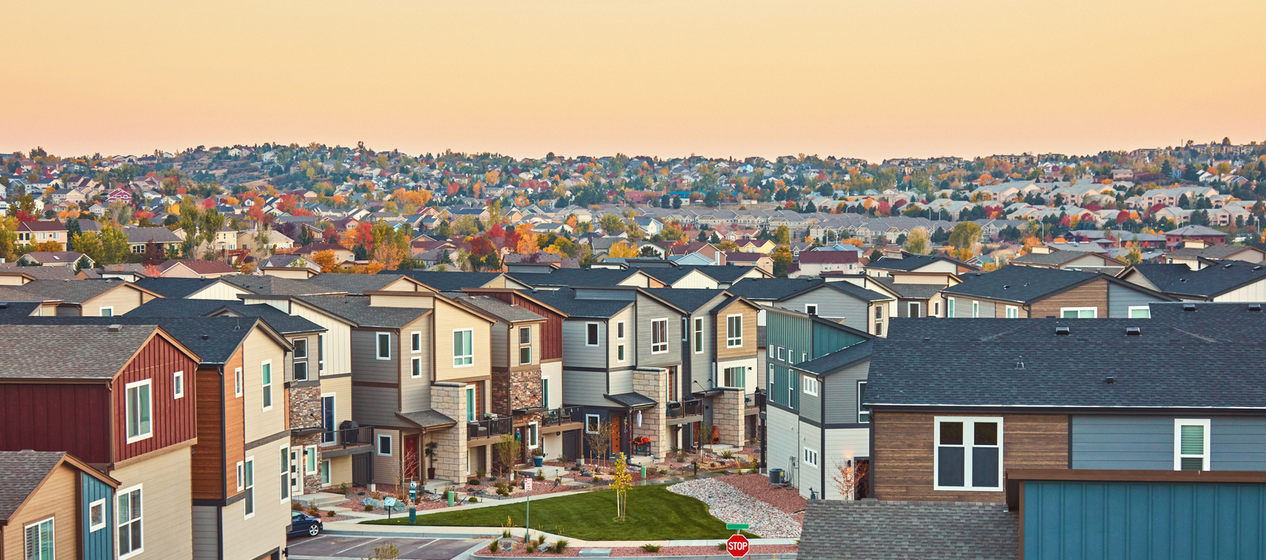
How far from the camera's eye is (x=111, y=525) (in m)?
→ 26.4

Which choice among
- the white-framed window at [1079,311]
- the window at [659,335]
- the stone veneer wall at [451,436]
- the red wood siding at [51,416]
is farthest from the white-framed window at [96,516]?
the white-framed window at [1079,311]

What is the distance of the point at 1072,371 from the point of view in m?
25.6

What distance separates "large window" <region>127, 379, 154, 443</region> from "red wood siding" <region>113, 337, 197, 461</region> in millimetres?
116

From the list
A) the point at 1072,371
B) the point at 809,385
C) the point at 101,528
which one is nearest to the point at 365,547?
the point at 101,528

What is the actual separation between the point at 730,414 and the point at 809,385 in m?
17.9

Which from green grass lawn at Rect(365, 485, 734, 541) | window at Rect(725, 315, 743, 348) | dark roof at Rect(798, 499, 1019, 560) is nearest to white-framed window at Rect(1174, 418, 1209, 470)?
dark roof at Rect(798, 499, 1019, 560)

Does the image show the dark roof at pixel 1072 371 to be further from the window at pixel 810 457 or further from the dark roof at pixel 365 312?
the dark roof at pixel 365 312

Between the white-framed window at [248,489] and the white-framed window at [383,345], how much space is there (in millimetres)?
16881

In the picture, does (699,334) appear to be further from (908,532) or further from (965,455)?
(908,532)

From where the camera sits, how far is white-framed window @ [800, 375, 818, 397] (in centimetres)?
4397

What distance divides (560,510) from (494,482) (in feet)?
23.8

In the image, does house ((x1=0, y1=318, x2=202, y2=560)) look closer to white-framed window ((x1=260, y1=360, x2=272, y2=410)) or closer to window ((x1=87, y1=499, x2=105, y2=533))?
window ((x1=87, y1=499, x2=105, y2=533))

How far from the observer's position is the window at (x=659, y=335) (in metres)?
60.2

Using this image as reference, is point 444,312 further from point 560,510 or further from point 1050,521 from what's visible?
point 1050,521
